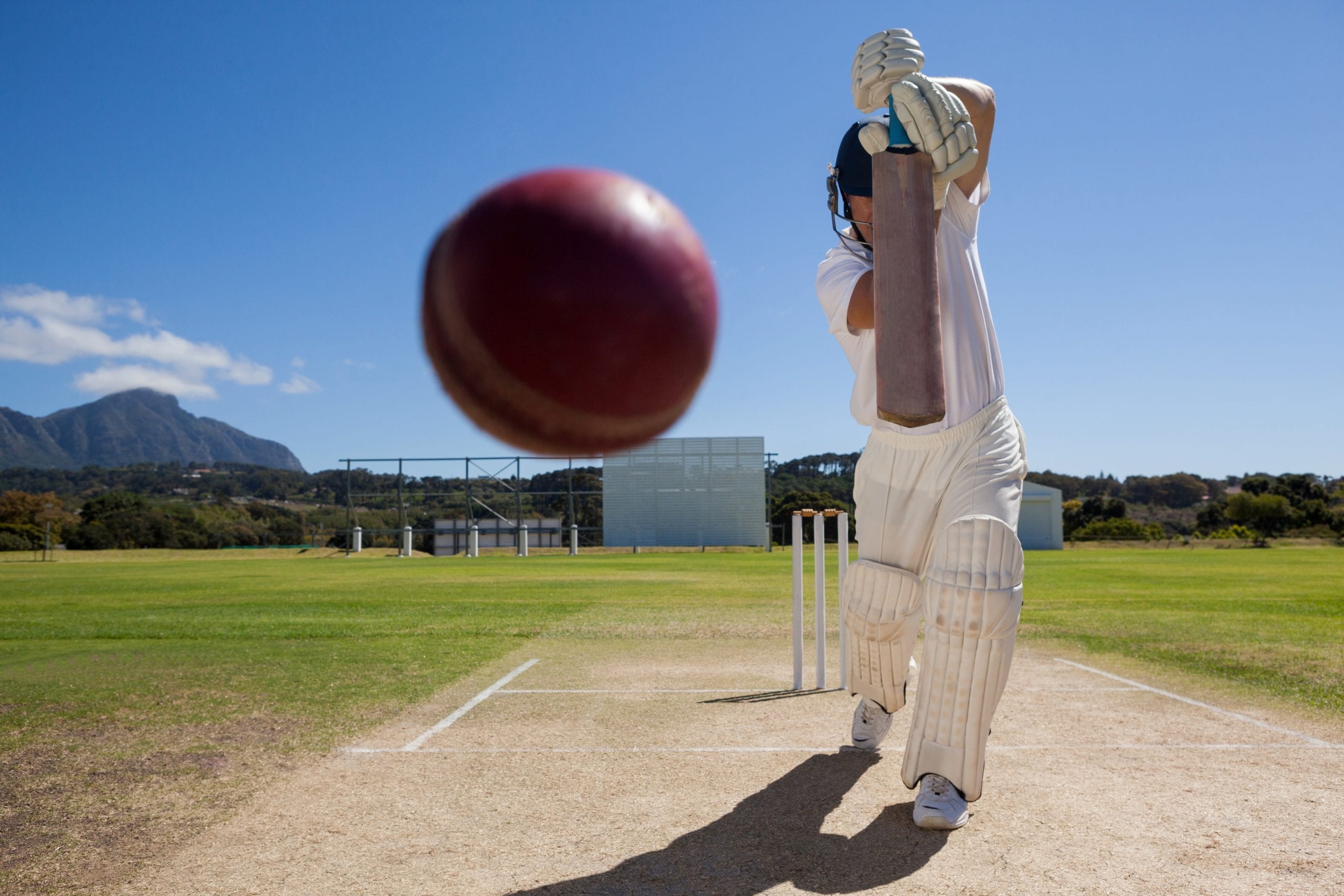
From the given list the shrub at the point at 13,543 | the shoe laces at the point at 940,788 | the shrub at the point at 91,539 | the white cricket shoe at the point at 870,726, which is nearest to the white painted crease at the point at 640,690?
the white cricket shoe at the point at 870,726

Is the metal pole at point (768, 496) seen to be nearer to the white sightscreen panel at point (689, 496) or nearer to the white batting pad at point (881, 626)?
the white sightscreen panel at point (689, 496)

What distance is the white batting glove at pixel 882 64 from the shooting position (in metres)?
3.22

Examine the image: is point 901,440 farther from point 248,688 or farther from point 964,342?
point 248,688

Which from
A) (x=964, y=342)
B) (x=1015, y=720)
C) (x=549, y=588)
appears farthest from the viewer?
(x=549, y=588)

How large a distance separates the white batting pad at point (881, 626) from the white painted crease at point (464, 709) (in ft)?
7.21

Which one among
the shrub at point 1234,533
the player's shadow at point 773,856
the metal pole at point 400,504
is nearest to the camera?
the player's shadow at point 773,856

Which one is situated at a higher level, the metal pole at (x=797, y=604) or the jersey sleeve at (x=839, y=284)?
the jersey sleeve at (x=839, y=284)

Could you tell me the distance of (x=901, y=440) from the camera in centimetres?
352

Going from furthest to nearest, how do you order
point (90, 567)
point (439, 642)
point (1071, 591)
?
1. point (90, 567)
2. point (1071, 591)
3. point (439, 642)

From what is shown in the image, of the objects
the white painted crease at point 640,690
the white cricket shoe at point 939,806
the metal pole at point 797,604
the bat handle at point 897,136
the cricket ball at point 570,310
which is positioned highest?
the bat handle at point 897,136

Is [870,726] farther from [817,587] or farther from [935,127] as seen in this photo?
[935,127]

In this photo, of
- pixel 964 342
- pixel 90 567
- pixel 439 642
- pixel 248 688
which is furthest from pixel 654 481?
pixel 964 342

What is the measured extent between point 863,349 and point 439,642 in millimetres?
6083

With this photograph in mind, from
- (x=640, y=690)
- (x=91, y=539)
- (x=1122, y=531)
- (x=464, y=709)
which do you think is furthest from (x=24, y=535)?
(x=1122, y=531)
